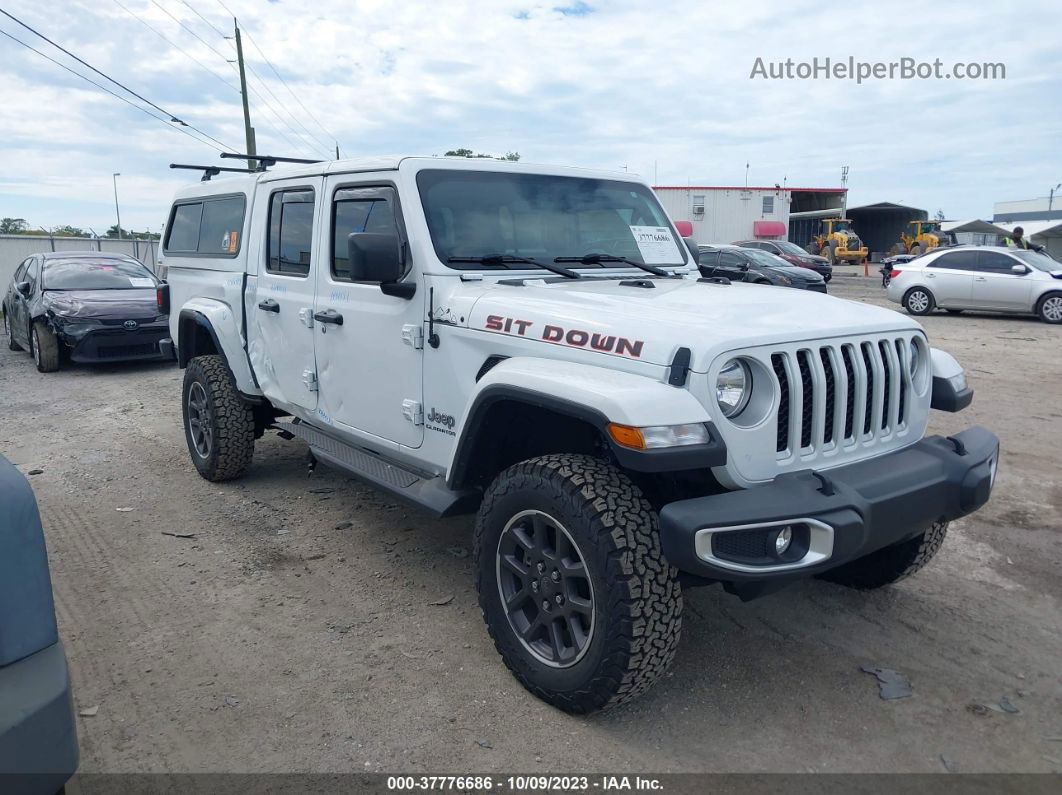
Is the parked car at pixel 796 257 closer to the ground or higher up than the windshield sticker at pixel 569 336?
higher up

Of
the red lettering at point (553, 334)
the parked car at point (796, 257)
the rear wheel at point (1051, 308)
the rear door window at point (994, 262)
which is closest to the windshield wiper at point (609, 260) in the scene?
the red lettering at point (553, 334)

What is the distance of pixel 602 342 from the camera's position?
2.98 m

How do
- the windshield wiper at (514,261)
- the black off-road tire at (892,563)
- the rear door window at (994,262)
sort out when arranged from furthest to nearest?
the rear door window at (994,262)
the windshield wiper at (514,261)
the black off-road tire at (892,563)

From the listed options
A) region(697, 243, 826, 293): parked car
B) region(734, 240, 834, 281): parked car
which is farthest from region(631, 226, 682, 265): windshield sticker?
region(734, 240, 834, 281): parked car

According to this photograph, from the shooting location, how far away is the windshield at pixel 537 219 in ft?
12.6

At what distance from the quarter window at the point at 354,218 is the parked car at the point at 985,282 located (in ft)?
49.3

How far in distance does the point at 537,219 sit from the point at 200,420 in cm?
313

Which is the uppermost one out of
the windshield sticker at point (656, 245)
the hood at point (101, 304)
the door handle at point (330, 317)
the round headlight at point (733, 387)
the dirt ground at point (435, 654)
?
the windshield sticker at point (656, 245)

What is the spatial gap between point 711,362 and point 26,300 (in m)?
11.7

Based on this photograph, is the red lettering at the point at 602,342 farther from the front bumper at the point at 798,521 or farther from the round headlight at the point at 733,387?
the front bumper at the point at 798,521

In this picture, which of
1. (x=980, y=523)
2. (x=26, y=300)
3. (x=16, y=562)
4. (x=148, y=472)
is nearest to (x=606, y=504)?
(x=16, y=562)

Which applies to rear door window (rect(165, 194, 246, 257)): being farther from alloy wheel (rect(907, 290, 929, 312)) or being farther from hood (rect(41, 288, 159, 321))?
alloy wheel (rect(907, 290, 929, 312))

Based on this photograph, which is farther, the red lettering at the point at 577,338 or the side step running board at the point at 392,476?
the side step running board at the point at 392,476

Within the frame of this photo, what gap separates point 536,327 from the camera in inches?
126
